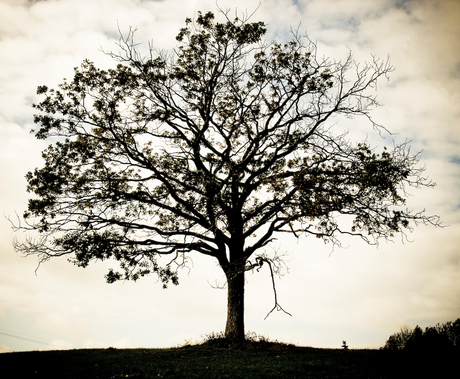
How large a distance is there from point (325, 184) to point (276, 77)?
6.81m

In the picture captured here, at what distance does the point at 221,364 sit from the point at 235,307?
423 centimetres

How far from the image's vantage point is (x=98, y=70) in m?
15.3

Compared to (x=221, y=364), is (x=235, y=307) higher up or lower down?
higher up

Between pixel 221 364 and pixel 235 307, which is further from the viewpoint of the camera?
pixel 235 307

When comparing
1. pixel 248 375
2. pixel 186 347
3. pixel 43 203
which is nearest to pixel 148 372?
pixel 248 375

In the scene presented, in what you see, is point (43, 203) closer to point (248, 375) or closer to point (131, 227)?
point (131, 227)

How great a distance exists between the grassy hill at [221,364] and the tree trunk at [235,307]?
1.10 meters

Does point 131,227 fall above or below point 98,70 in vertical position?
below

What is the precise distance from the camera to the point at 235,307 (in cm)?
1507

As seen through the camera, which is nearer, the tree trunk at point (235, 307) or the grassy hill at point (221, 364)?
the grassy hill at point (221, 364)

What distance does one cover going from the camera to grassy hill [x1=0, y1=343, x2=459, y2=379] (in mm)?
9305

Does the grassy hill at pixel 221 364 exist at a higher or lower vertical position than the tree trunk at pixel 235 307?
lower

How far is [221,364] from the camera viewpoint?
10.9 meters

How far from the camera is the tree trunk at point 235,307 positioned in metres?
14.7
